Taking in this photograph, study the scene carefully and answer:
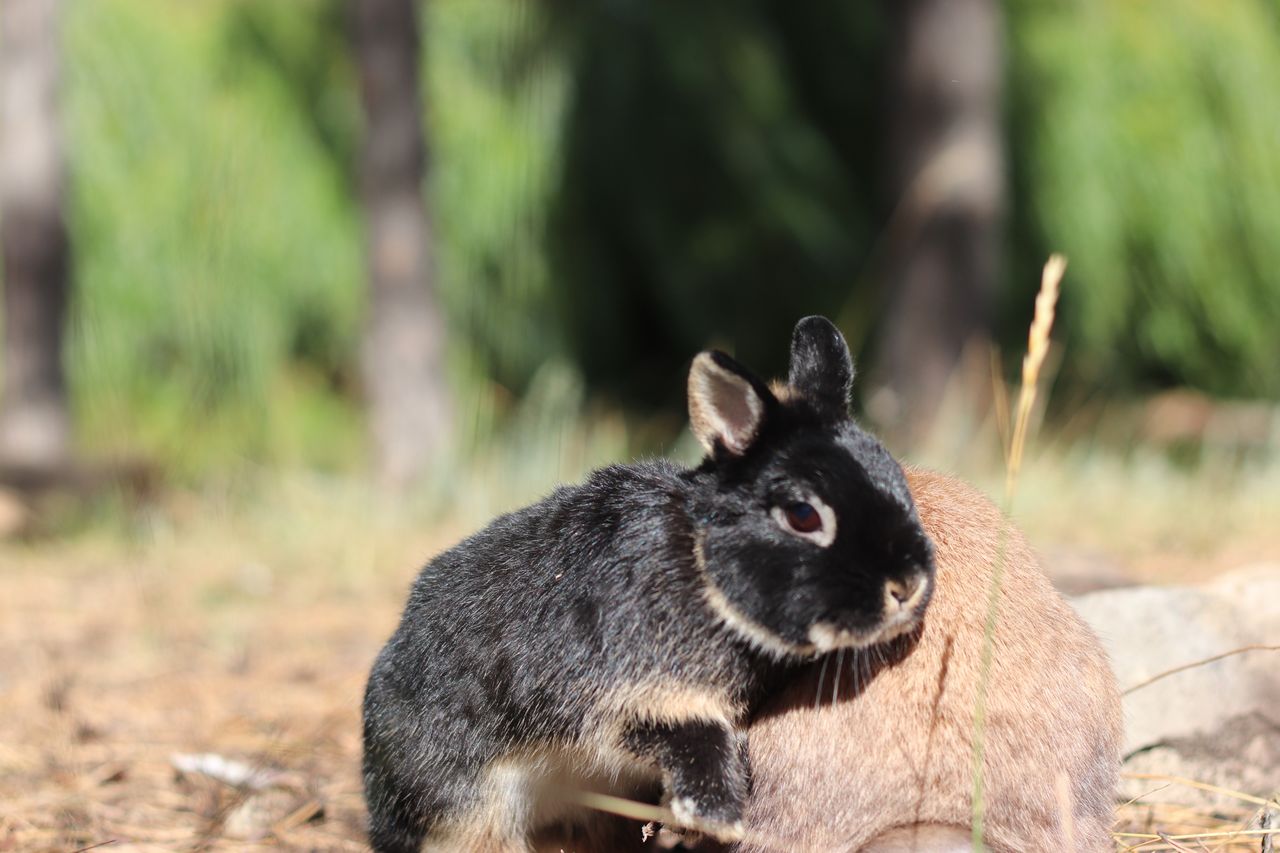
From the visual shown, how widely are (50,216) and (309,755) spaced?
192 inches

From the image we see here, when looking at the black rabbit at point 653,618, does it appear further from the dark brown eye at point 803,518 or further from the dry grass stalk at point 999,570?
the dry grass stalk at point 999,570

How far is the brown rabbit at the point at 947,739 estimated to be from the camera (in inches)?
84.3

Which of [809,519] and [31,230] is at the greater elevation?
[31,230]

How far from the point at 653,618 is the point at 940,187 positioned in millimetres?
5442

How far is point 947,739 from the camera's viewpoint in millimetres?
2162

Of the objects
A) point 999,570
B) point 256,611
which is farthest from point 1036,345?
point 256,611

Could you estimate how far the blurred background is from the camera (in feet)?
19.8

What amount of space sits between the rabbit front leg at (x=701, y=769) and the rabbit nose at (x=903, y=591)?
37 centimetres

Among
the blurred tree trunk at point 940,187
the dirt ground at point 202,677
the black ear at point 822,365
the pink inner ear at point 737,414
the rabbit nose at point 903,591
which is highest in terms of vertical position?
the blurred tree trunk at point 940,187

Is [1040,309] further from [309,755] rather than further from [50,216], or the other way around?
[50,216]

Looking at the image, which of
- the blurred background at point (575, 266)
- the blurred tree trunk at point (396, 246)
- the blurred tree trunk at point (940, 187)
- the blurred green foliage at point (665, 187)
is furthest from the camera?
the blurred green foliage at point (665, 187)

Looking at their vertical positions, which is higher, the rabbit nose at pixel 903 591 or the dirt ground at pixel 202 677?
the rabbit nose at pixel 903 591

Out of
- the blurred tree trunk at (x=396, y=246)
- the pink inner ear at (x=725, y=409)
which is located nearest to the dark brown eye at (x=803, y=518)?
the pink inner ear at (x=725, y=409)

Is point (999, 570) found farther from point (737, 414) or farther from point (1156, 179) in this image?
point (1156, 179)
